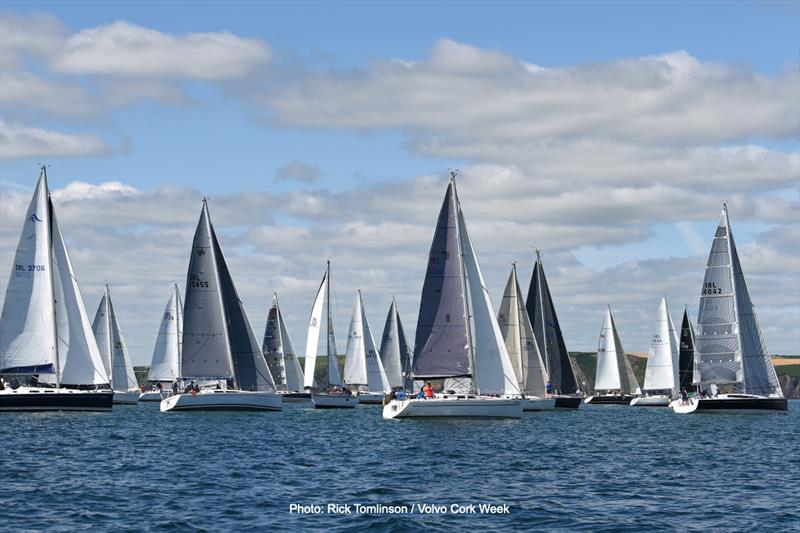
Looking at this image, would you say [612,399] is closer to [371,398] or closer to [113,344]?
[371,398]

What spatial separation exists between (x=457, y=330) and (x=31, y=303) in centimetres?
2414

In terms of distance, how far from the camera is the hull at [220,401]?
68.2m

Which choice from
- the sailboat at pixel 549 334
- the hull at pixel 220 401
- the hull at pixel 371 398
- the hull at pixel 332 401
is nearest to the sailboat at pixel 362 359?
the hull at pixel 371 398

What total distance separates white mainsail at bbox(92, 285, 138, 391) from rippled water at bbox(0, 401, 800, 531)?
49.0m

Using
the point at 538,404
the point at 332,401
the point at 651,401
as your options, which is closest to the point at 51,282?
the point at 332,401

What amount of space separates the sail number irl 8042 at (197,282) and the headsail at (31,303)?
34.9 ft

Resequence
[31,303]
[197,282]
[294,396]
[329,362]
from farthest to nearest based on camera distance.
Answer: [294,396] → [329,362] → [197,282] → [31,303]

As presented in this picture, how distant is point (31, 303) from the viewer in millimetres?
60125

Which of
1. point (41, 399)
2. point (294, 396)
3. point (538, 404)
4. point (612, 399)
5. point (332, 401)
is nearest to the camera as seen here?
point (41, 399)

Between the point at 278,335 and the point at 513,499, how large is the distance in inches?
3321

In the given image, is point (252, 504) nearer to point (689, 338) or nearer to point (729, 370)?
point (729, 370)

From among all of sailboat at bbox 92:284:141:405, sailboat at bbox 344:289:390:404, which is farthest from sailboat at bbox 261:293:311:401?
sailboat at bbox 92:284:141:405

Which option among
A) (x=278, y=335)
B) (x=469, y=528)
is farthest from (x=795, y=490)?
(x=278, y=335)

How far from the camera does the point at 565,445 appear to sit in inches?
1860
